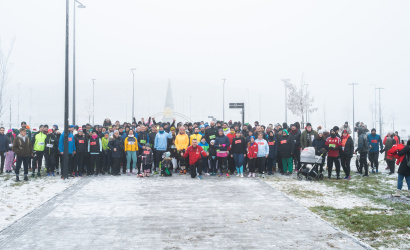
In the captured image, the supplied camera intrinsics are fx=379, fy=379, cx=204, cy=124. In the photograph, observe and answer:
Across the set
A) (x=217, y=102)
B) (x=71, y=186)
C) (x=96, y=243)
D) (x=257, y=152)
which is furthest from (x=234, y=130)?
(x=217, y=102)

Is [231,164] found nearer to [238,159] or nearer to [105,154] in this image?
[238,159]

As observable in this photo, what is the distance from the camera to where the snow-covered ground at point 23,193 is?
862 cm

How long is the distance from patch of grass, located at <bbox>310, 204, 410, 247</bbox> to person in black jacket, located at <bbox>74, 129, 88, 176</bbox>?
9396 mm

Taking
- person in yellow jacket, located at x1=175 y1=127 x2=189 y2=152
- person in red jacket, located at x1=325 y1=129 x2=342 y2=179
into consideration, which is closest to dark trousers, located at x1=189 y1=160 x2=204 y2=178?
person in yellow jacket, located at x1=175 y1=127 x2=189 y2=152

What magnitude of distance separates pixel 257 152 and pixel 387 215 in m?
7.04

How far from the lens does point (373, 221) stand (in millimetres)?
7938

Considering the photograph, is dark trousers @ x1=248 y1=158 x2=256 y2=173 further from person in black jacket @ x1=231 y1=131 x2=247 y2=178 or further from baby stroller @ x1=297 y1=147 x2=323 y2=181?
baby stroller @ x1=297 y1=147 x2=323 y2=181

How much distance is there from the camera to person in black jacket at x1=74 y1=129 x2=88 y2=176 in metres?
14.9

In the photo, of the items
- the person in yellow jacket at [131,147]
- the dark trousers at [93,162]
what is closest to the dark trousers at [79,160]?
the dark trousers at [93,162]

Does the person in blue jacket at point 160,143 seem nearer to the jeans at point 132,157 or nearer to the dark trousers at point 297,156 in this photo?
the jeans at point 132,157

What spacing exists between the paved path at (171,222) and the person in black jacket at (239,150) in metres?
3.28

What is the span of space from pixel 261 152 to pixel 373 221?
745 cm

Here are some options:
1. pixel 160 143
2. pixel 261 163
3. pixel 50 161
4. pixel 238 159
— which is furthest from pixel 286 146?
pixel 50 161

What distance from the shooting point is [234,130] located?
1653 centimetres
